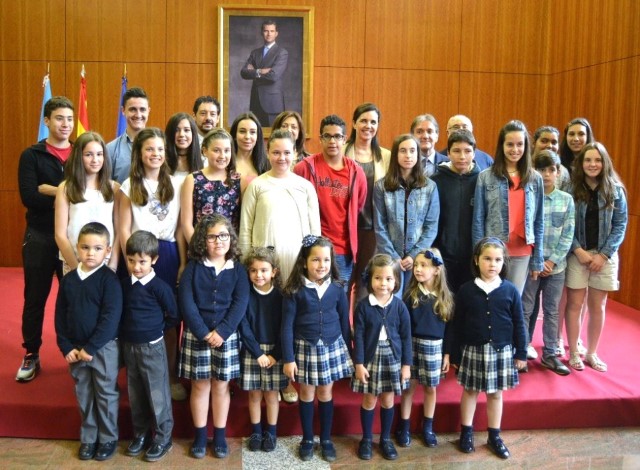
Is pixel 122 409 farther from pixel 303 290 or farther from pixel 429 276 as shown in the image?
pixel 429 276

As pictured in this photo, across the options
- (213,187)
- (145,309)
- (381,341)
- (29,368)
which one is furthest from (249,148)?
(29,368)

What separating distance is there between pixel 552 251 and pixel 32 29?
5.76 m

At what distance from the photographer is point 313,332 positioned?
2.73 m

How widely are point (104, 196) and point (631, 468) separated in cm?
283

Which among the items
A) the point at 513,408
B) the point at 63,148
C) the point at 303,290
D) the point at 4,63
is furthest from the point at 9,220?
the point at 513,408

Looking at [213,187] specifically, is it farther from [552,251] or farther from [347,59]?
[347,59]

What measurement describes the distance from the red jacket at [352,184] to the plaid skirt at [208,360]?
864mm

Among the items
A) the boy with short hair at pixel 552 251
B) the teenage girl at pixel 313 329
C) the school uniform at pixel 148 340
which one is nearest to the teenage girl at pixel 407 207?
the teenage girl at pixel 313 329

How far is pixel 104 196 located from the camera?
2.87m

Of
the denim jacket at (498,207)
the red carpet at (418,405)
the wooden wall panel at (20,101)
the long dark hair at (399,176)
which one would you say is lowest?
the red carpet at (418,405)

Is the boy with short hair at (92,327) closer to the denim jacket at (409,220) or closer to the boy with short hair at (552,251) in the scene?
the denim jacket at (409,220)

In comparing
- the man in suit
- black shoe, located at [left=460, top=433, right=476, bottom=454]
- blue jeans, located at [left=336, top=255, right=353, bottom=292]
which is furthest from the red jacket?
the man in suit

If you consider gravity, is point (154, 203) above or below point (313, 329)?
above

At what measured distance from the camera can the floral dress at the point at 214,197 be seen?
115 inches
